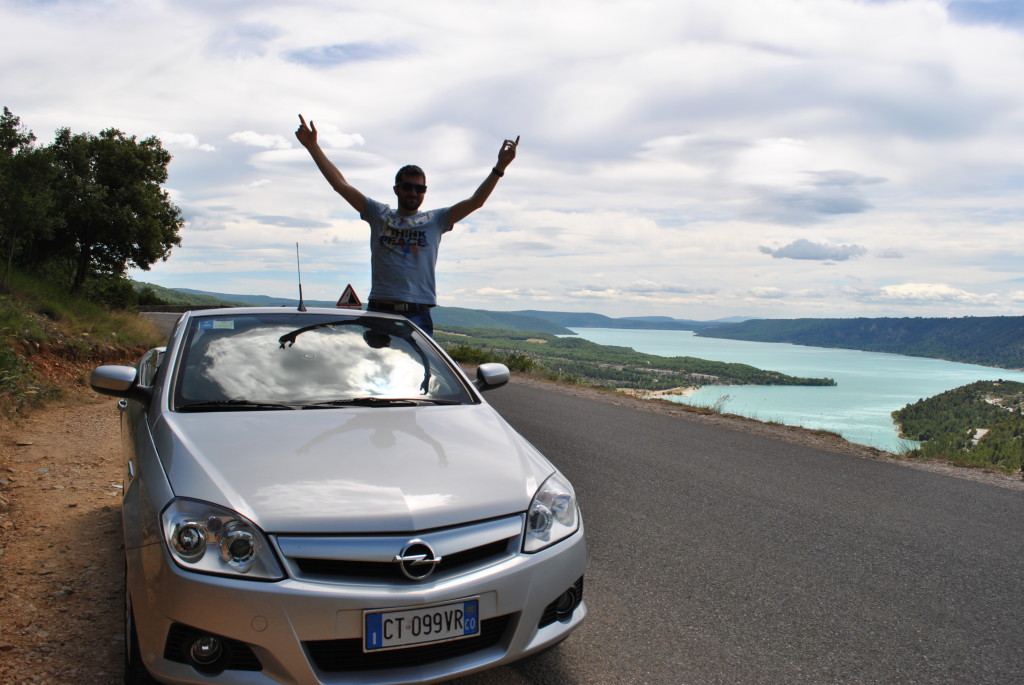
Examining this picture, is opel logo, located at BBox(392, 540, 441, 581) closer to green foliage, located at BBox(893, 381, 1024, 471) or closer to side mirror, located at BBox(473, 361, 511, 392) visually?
side mirror, located at BBox(473, 361, 511, 392)

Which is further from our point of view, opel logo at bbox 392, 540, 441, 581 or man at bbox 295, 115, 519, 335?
man at bbox 295, 115, 519, 335

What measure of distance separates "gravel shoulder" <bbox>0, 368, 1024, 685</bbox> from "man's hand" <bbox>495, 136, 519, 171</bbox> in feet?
12.3

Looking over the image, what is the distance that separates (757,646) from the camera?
130 inches

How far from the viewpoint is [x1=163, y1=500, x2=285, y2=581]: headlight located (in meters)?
2.35

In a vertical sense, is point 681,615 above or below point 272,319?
below

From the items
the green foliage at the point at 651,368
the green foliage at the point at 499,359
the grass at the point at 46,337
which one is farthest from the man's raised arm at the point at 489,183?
the green foliage at the point at 651,368

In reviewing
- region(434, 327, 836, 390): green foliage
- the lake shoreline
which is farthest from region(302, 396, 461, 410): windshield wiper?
region(434, 327, 836, 390): green foliage

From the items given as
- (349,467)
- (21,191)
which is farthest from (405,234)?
(21,191)

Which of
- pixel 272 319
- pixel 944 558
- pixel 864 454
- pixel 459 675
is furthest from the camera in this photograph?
pixel 864 454

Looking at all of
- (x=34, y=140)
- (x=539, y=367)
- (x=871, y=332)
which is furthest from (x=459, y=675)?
(x=871, y=332)

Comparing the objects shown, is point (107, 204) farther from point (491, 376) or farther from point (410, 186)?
point (491, 376)

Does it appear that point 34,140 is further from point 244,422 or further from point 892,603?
point 892,603

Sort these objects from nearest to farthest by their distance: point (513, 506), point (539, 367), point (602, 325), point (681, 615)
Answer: point (513, 506) < point (681, 615) < point (539, 367) < point (602, 325)

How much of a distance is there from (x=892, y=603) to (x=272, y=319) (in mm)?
3640
